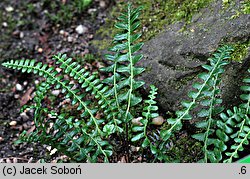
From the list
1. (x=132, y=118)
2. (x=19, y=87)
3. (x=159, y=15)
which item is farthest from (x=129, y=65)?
(x=19, y=87)

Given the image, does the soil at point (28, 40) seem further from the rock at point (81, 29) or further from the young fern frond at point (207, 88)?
the young fern frond at point (207, 88)

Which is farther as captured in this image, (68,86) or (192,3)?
(192,3)

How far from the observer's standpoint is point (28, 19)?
457cm

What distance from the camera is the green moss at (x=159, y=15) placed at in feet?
12.0

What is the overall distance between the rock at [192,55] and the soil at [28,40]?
33.3 inches

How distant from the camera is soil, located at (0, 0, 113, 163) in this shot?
379cm

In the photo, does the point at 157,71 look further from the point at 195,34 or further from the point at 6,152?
the point at 6,152

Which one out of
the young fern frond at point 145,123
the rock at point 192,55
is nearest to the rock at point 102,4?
the rock at point 192,55

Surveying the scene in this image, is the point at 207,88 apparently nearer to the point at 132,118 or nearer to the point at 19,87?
the point at 132,118

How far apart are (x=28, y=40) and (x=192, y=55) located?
5.98 feet

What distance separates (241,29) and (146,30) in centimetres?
88

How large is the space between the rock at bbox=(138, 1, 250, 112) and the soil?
2.77 ft
